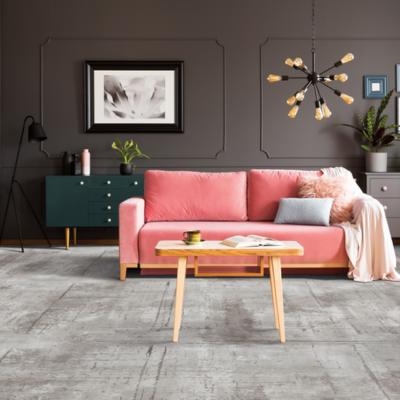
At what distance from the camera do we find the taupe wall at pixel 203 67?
6.70 m

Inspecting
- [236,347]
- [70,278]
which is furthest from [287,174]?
[236,347]

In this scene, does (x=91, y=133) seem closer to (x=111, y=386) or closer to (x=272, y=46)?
(x=272, y=46)

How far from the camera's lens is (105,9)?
6695 mm

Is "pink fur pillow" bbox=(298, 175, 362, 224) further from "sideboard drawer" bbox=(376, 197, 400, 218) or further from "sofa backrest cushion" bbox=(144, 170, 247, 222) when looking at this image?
"sideboard drawer" bbox=(376, 197, 400, 218)

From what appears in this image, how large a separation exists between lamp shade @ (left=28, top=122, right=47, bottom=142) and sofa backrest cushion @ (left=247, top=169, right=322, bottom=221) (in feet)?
7.48

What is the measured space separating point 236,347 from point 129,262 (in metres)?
1.95

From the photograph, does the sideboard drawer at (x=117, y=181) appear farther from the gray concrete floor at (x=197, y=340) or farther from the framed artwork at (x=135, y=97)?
the gray concrete floor at (x=197, y=340)

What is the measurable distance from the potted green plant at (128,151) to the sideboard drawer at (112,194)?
0.72ft

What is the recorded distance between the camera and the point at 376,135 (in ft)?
21.4

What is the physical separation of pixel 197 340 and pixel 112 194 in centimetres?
356

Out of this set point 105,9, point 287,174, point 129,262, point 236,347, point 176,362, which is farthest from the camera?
point 105,9

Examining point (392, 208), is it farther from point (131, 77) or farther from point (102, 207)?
point (131, 77)

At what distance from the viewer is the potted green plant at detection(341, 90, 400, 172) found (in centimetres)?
650

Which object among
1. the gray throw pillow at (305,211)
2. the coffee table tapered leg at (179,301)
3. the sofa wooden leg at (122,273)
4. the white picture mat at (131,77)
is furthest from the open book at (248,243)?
the white picture mat at (131,77)
